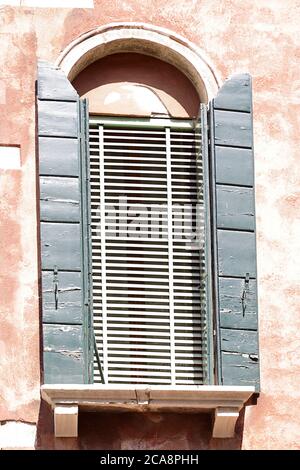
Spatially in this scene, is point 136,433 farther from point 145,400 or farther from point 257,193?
point 257,193

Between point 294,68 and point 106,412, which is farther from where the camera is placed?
point 294,68

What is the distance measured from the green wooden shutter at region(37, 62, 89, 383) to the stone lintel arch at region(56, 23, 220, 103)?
0.30m

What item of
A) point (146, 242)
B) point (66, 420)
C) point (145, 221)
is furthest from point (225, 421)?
point (145, 221)

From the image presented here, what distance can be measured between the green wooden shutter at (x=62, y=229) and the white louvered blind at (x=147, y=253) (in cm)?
26

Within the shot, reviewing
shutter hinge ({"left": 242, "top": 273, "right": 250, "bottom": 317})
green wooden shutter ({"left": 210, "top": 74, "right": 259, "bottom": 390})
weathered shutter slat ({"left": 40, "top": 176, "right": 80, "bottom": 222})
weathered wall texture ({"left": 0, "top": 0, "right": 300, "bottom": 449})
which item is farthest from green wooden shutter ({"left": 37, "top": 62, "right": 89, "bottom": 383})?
shutter hinge ({"left": 242, "top": 273, "right": 250, "bottom": 317})

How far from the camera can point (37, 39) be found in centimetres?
1606

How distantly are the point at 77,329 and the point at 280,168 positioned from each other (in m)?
1.85

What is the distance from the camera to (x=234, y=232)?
1561 centimetres

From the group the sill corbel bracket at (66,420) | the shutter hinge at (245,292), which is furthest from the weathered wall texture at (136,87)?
the sill corbel bracket at (66,420)

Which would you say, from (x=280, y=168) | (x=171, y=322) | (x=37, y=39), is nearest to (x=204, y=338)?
(x=171, y=322)

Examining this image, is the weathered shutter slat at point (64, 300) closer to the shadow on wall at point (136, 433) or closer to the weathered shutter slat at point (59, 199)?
the weathered shutter slat at point (59, 199)

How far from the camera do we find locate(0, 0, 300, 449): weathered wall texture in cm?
1520
